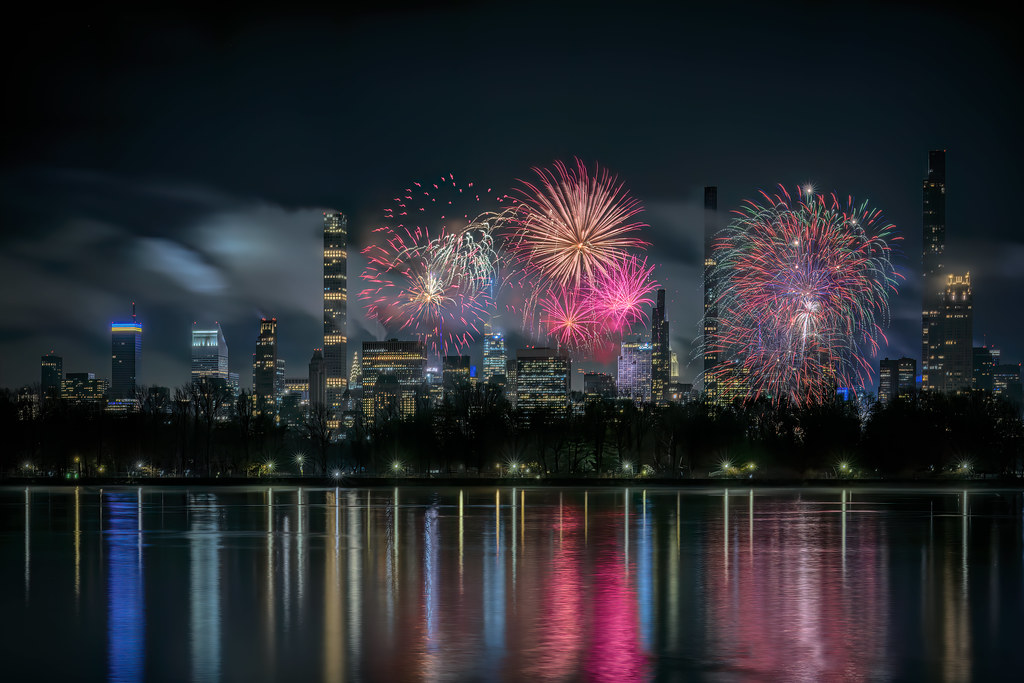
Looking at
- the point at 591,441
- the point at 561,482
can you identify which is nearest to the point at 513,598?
the point at 561,482

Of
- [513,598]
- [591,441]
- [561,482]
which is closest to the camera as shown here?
[513,598]

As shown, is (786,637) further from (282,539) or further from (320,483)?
(320,483)

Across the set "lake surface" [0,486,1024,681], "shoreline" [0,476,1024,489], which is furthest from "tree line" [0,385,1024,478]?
"lake surface" [0,486,1024,681]

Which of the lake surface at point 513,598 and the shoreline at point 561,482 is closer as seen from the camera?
the lake surface at point 513,598

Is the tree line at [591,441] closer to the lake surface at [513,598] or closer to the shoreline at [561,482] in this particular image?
the shoreline at [561,482]

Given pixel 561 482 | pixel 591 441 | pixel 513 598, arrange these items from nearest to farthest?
1. pixel 513 598
2. pixel 561 482
3. pixel 591 441

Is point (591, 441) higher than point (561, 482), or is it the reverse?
point (591, 441)

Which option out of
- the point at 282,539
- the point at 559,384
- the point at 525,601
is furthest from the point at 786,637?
the point at 559,384

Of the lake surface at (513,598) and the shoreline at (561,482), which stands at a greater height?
the lake surface at (513,598)

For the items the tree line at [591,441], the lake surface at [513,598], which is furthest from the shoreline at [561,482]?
the lake surface at [513,598]

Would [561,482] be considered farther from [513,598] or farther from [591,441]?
[513,598]
